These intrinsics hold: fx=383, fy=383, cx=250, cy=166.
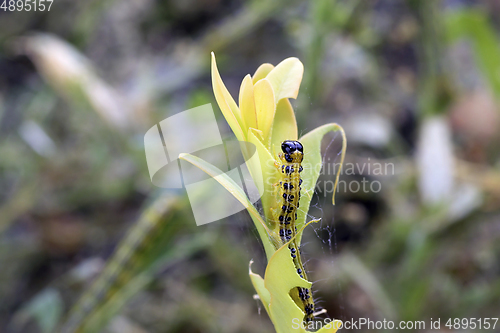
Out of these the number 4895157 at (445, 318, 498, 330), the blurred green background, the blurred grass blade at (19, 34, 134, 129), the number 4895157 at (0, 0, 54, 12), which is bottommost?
the number 4895157 at (445, 318, 498, 330)

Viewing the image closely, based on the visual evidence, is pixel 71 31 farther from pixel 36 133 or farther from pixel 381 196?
pixel 381 196

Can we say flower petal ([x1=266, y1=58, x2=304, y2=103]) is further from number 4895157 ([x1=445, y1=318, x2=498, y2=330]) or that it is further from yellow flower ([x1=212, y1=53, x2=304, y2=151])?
number 4895157 ([x1=445, y1=318, x2=498, y2=330])

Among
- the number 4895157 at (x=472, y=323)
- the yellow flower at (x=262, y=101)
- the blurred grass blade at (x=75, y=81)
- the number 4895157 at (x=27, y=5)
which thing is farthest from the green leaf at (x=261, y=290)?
the number 4895157 at (x=27, y=5)

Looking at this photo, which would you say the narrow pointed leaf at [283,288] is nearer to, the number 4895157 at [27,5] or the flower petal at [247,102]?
the flower petal at [247,102]

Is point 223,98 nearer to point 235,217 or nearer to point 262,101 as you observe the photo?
point 262,101

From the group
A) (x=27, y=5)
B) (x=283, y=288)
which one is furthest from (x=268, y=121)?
(x=27, y=5)

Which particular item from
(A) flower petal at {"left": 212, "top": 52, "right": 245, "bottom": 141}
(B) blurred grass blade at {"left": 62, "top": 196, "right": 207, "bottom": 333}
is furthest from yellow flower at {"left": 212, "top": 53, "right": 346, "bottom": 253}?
(B) blurred grass blade at {"left": 62, "top": 196, "right": 207, "bottom": 333}

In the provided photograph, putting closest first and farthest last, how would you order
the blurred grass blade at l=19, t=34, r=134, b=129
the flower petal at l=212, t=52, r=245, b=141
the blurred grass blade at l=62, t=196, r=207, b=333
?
the flower petal at l=212, t=52, r=245, b=141
the blurred grass blade at l=62, t=196, r=207, b=333
the blurred grass blade at l=19, t=34, r=134, b=129

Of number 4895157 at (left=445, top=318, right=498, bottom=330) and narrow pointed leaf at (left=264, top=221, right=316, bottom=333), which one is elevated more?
narrow pointed leaf at (left=264, top=221, right=316, bottom=333)

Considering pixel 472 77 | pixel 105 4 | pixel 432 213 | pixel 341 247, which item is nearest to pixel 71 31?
pixel 105 4
